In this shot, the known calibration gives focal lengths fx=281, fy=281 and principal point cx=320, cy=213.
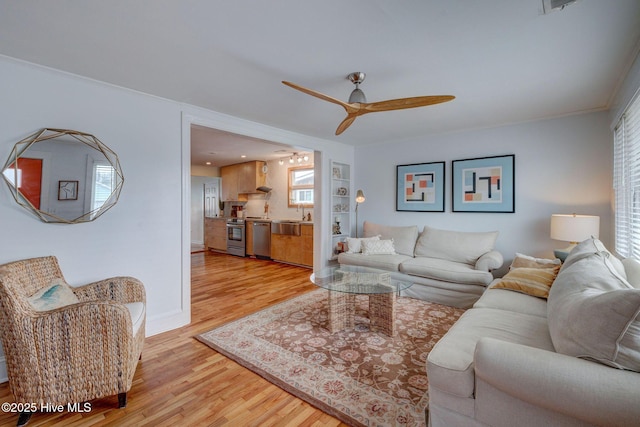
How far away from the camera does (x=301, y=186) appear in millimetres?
6582

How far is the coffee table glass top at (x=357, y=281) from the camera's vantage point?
2.60m

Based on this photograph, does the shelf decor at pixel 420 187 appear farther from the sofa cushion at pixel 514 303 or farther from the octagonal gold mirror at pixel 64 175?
the octagonal gold mirror at pixel 64 175

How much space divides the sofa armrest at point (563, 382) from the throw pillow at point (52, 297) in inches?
99.5

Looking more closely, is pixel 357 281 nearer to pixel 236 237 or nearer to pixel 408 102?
pixel 408 102

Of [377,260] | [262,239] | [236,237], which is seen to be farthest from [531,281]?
[236,237]

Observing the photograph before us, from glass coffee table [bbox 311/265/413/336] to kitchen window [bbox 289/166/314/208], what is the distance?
12.1 feet

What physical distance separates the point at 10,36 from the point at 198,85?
1153 millimetres

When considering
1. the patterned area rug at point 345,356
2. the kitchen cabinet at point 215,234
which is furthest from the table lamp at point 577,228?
the kitchen cabinet at point 215,234

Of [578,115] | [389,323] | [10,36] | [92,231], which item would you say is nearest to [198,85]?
[10,36]

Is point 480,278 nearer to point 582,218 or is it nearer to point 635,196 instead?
point 582,218

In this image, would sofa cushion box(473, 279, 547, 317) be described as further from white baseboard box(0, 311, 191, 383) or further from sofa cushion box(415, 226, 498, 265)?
white baseboard box(0, 311, 191, 383)

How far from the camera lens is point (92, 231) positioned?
2.45m

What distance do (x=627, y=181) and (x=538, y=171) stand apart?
1165 millimetres

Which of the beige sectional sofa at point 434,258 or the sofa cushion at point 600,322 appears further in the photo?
the beige sectional sofa at point 434,258
